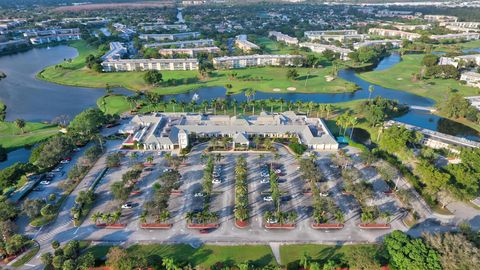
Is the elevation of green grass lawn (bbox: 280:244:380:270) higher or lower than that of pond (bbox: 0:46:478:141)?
lower

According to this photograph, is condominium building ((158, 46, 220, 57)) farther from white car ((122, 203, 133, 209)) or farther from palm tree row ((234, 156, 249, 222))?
white car ((122, 203, 133, 209))

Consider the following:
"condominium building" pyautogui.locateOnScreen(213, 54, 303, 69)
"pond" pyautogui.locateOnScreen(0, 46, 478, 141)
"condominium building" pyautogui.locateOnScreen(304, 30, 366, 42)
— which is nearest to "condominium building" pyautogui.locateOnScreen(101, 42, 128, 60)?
"pond" pyautogui.locateOnScreen(0, 46, 478, 141)

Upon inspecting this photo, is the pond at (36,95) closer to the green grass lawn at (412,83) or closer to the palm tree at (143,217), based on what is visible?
the palm tree at (143,217)

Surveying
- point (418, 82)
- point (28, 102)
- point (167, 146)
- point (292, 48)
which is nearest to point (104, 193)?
point (167, 146)

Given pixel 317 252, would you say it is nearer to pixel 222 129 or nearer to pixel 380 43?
pixel 222 129

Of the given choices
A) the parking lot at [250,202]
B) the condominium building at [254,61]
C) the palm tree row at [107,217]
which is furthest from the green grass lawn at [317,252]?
the condominium building at [254,61]

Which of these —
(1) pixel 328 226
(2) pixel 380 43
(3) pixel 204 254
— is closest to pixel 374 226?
(1) pixel 328 226
